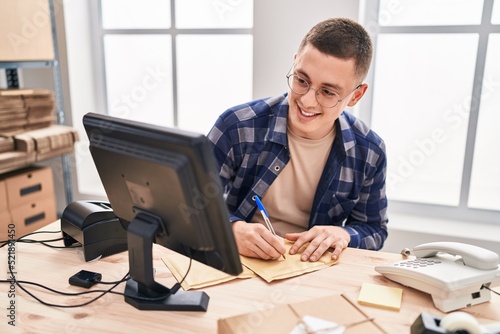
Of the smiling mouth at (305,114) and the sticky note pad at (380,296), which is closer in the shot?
the sticky note pad at (380,296)

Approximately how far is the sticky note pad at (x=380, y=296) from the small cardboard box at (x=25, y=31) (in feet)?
6.34

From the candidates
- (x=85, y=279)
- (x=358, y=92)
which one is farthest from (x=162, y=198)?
(x=358, y=92)

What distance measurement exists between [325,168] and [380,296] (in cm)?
59

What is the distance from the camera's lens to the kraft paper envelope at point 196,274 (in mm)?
930

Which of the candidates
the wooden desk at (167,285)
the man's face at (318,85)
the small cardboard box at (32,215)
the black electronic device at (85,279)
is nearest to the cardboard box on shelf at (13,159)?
the small cardboard box at (32,215)

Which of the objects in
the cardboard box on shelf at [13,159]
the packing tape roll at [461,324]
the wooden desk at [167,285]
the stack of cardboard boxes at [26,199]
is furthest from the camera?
the stack of cardboard boxes at [26,199]

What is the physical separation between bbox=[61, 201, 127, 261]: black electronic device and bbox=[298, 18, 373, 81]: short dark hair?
0.77 meters

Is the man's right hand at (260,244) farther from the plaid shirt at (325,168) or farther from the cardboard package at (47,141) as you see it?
the cardboard package at (47,141)

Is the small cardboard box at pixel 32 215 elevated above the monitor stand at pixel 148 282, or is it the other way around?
Result: the monitor stand at pixel 148 282

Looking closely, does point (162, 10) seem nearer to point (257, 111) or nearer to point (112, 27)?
point (112, 27)

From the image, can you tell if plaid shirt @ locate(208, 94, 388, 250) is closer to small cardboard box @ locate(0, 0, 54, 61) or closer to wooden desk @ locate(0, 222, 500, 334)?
wooden desk @ locate(0, 222, 500, 334)

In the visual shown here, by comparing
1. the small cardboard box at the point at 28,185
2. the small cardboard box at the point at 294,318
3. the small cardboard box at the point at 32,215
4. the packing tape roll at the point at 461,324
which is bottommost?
the small cardboard box at the point at 32,215

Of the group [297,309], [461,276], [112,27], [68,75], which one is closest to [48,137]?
[68,75]

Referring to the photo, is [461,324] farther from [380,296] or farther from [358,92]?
[358,92]
